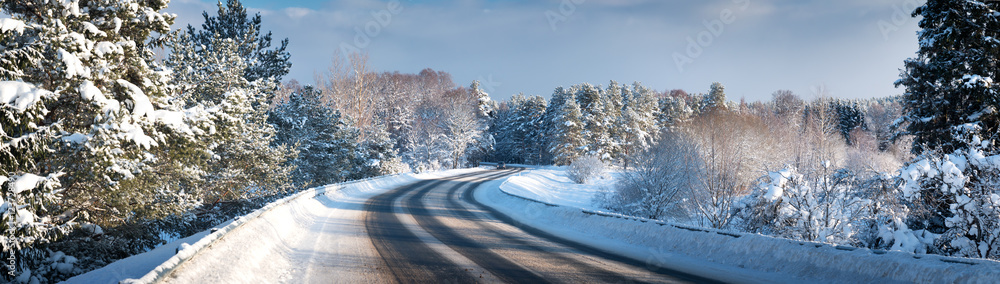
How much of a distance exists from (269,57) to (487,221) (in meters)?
21.2

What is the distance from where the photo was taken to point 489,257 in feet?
28.2

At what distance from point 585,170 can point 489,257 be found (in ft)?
122

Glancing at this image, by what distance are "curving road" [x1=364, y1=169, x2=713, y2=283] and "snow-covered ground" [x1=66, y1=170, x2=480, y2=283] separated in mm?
1098

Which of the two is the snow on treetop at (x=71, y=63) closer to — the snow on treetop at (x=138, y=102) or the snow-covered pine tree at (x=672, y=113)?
the snow on treetop at (x=138, y=102)

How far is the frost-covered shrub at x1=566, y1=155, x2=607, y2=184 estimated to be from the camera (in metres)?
44.7

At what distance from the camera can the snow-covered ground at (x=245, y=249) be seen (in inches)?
213

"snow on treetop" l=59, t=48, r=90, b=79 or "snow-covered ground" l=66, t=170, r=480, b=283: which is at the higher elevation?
"snow on treetop" l=59, t=48, r=90, b=79

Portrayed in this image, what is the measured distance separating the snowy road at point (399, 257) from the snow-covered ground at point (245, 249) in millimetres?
27

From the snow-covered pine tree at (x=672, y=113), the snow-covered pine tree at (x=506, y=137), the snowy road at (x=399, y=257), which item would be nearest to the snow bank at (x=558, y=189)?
the snowy road at (x=399, y=257)

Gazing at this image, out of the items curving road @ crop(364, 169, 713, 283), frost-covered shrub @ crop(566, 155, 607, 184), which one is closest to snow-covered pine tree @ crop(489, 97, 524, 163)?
frost-covered shrub @ crop(566, 155, 607, 184)

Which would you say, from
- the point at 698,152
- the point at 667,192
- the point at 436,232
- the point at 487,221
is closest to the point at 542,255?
the point at 436,232

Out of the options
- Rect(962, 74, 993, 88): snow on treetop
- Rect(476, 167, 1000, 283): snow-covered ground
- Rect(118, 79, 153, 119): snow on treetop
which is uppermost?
Rect(962, 74, 993, 88): snow on treetop

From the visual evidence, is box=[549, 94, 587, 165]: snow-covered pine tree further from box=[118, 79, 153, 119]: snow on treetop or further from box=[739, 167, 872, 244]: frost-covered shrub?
box=[118, 79, 153, 119]: snow on treetop

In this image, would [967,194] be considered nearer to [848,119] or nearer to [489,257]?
[489,257]
